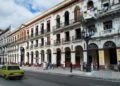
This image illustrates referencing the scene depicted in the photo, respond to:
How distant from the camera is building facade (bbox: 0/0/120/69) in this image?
99.2 feet

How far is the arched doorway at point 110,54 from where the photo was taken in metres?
30.1

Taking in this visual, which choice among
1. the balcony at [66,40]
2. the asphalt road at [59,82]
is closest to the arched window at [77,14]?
the balcony at [66,40]

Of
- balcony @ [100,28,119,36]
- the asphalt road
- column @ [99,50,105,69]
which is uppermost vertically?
balcony @ [100,28,119,36]

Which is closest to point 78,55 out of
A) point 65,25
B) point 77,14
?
point 65,25

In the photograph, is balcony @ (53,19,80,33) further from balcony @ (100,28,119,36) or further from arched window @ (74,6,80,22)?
balcony @ (100,28,119,36)

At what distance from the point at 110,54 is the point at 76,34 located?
26.5 feet

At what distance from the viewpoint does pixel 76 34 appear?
3719 centimetres

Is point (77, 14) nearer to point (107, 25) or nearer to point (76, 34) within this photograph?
point (76, 34)

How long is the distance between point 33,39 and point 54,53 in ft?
40.2

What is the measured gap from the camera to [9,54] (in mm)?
77625

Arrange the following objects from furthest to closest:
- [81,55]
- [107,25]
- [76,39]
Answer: [76,39]
[81,55]
[107,25]

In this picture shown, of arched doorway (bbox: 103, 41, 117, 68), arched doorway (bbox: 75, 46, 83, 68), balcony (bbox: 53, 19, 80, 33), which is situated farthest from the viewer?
balcony (bbox: 53, 19, 80, 33)

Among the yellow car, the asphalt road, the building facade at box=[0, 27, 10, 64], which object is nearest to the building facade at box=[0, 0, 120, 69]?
the asphalt road

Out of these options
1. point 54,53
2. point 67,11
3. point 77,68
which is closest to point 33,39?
point 54,53
